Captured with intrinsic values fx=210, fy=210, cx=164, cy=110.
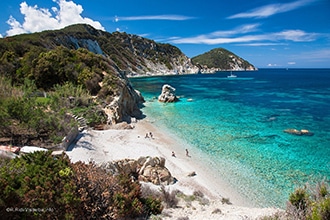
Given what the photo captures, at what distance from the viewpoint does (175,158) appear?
1764cm

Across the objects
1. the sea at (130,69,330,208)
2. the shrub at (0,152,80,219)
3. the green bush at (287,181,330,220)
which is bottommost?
the sea at (130,69,330,208)

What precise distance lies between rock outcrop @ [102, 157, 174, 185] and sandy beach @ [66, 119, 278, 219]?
2.61ft

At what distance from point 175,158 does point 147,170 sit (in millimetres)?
4810

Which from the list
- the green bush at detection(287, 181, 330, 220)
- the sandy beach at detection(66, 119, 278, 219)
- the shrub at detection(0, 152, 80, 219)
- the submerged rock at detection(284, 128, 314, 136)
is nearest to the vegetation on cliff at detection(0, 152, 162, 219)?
the shrub at detection(0, 152, 80, 219)

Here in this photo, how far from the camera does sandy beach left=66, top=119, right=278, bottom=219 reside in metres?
9.00

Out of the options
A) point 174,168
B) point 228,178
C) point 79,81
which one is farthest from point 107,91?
point 228,178

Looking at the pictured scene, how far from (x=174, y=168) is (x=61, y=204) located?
1089 cm

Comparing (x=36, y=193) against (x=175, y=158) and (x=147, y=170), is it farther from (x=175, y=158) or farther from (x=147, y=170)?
(x=175, y=158)

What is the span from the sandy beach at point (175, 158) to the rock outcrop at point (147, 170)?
0.80 metres

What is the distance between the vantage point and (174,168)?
15906 mm

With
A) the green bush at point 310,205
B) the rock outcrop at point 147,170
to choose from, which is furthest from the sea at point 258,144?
the rock outcrop at point 147,170

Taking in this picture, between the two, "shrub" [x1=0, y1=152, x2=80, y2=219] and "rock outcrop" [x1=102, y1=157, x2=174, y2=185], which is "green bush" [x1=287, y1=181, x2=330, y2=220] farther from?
"rock outcrop" [x1=102, y1=157, x2=174, y2=185]

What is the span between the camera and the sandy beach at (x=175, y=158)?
900cm

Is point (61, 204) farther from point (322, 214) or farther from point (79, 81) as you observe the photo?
point (79, 81)
